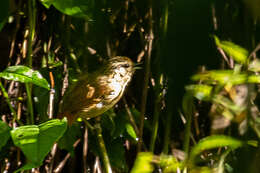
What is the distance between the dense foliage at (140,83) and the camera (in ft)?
2.33

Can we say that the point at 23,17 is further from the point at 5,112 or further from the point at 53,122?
the point at 53,122

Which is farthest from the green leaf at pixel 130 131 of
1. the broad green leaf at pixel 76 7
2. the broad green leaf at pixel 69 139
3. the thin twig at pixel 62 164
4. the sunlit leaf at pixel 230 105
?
the sunlit leaf at pixel 230 105

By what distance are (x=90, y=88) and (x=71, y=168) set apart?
511 millimetres

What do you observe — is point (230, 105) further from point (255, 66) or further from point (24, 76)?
point (24, 76)

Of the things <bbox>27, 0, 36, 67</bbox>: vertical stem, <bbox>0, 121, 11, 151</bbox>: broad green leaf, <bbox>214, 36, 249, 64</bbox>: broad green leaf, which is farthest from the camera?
<bbox>27, 0, 36, 67</bbox>: vertical stem

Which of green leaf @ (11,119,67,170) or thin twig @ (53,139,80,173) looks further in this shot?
thin twig @ (53,139,80,173)

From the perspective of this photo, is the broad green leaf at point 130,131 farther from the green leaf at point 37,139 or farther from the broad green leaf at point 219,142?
the broad green leaf at point 219,142

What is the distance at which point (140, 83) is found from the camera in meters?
2.17

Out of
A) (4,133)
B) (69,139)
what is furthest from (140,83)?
(4,133)

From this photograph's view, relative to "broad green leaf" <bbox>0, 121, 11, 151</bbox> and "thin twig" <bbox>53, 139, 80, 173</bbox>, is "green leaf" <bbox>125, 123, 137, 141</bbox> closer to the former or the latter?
"thin twig" <bbox>53, 139, 80, 173</bbox>

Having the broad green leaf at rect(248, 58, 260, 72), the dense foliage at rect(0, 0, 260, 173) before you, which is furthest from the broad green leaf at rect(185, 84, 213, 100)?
the broad green leaf at rect(248, 58, 260, 72)

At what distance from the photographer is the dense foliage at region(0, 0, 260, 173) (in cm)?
71

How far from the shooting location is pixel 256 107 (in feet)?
3.09

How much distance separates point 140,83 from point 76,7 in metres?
0.75
